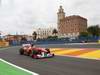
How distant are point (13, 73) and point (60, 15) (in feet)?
613

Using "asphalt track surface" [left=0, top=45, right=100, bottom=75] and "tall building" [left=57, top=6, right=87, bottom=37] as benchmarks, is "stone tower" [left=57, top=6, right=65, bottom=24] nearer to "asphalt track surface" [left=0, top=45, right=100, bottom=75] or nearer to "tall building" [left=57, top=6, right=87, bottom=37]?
"tall building" [left=57, top=6, right=87, bottom=37]

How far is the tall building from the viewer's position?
173750 millimetres

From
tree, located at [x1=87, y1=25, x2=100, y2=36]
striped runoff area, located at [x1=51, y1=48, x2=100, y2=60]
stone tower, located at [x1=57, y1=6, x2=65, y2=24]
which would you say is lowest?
striped runoff area, located at [x1=51, y1=48, x2=100, y2=60]

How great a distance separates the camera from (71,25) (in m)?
179

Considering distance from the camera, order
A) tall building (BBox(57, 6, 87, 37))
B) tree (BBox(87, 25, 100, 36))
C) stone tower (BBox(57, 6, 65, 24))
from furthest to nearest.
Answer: stone tower (BBox(57, 6, 65, 24))
tall building (BBox(57, 6, 87, 37))
tree (BBox(87, 25, 100, 36))

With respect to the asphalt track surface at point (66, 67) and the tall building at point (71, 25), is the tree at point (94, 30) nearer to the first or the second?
the tall building at point (71, 25)

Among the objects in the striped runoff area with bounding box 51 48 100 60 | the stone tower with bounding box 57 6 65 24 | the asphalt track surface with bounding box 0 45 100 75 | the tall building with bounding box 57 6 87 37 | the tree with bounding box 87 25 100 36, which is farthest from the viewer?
the stone tower with bounding box 57 6 65 24

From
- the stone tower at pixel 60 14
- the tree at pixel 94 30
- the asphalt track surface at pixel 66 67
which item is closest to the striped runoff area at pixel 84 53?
the asphalt track surface at pixel 66 67

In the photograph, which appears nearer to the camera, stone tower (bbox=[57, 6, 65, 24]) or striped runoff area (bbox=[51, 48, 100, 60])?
striped runoff area (bbox=[51, 48, 100, 60])

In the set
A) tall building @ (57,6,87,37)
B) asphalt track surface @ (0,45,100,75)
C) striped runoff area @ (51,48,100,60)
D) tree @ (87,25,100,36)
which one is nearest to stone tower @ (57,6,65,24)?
tall building @ (57,6,87,37)

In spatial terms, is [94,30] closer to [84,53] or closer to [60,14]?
[60,14]

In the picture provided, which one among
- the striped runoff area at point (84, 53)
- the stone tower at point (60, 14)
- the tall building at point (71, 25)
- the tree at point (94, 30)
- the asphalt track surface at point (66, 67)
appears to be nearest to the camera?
the asphalt track surface at point (66, 67)

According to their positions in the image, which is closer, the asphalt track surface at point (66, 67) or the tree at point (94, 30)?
the asphalt track surface at point (66, 67)

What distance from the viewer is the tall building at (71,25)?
174m
